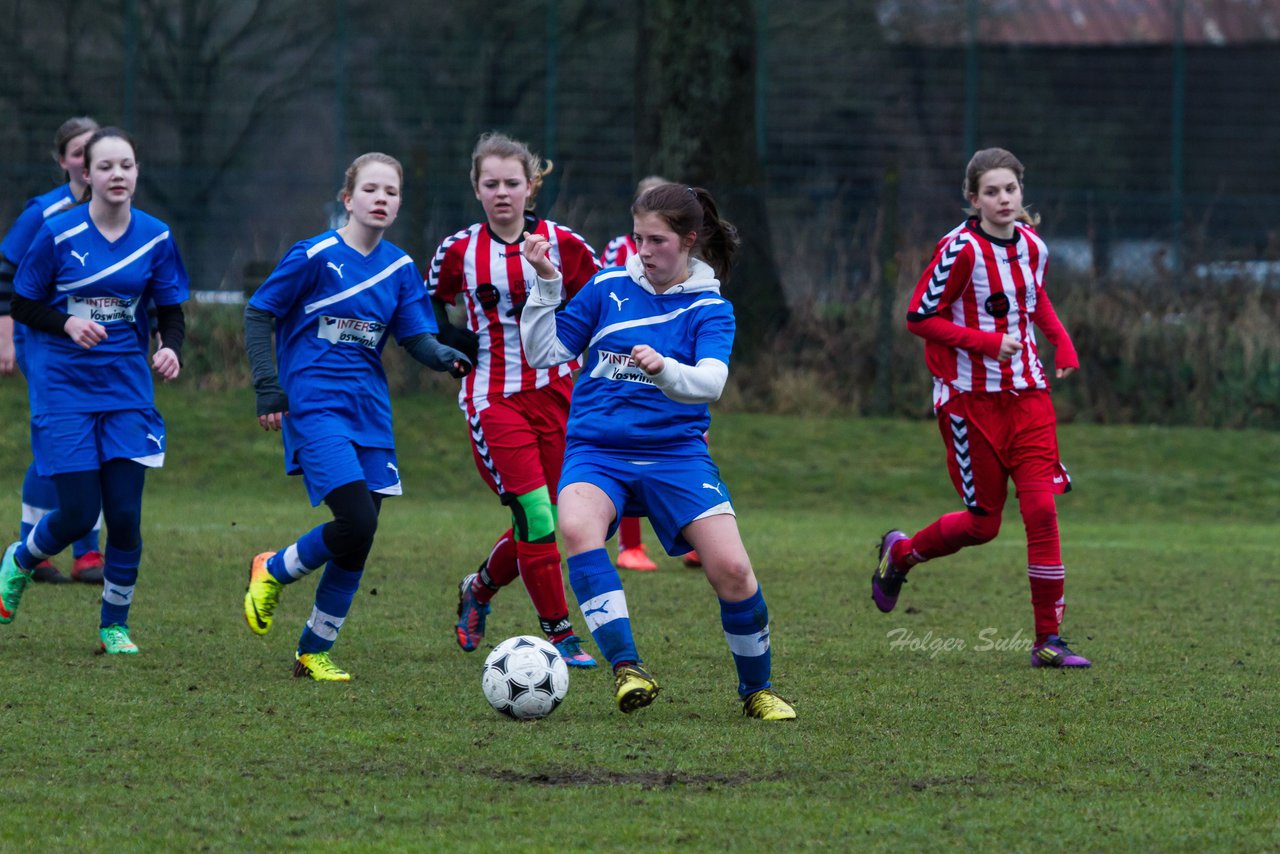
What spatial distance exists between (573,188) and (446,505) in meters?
8.64

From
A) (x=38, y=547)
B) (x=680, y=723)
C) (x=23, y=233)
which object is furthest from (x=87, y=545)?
(x=680, y=723)

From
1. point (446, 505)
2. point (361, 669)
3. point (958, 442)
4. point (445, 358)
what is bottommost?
point (446, 505)

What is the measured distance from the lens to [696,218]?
5543 millimetres

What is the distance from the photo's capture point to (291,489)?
46.1 ft

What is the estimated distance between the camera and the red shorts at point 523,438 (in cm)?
687

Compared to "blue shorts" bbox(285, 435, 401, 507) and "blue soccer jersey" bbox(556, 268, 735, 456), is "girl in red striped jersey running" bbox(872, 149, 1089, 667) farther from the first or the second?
"blue shorts" bbox(285, 435, 401, 507)

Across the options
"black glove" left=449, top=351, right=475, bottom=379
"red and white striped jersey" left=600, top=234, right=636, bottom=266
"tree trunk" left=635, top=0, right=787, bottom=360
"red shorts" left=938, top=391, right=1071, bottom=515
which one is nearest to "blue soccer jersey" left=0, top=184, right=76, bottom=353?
"black glove" left=449, top=351, right=475, bottom=379

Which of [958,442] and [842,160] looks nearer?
[958,442]

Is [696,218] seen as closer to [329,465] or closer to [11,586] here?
[329,465]

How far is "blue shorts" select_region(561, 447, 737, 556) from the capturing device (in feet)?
18.0

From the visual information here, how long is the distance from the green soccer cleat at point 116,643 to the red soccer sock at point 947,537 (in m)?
3.20

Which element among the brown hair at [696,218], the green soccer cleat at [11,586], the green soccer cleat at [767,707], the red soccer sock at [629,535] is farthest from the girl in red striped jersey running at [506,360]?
the red soccer sock at [629,535]

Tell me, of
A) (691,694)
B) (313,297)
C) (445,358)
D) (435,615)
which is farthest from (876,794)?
(435,615)

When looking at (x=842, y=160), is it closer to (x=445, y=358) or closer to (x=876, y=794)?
(x=445, y=358)
